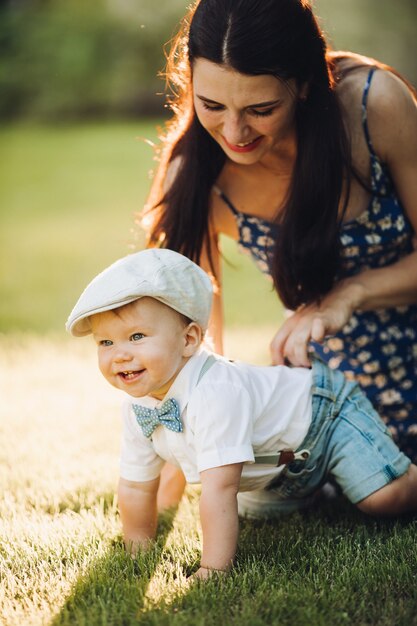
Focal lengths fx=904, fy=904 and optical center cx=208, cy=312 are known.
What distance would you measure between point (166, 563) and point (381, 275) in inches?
41.1

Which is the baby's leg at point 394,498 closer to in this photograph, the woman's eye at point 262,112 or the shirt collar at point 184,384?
the shirt collar at point 184,384

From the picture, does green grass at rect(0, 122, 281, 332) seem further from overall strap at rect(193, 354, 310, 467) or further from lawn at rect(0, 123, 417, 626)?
overall strap at rect(193, 354, 310, 467)

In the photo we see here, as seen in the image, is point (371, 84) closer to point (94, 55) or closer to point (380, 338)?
point (380, 338)

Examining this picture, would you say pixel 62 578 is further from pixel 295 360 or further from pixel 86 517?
pixel 295 360

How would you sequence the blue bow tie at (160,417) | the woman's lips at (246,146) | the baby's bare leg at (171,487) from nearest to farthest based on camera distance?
the blue bow tie at (160,417)
the woman's lips at (246,146)
the baby's bare leg at (171,487)

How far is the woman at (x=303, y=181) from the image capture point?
2.25 meters

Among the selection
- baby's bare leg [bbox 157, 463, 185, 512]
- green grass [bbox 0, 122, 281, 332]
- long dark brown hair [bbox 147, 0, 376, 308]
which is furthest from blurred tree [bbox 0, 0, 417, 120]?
baby's bare leg [bbox 157, 463, 185, 512]

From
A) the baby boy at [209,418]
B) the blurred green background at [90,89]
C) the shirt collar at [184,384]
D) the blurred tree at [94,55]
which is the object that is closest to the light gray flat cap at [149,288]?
the baby boy at [209,418]

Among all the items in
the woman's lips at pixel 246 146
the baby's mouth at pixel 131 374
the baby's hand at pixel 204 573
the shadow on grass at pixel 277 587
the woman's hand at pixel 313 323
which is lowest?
the shadow on grass at pixel 277 587

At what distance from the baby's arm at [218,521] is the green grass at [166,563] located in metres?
0.05

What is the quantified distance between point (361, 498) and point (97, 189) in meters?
9.64

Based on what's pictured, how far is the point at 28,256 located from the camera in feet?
24.6

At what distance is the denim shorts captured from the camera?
2.32m

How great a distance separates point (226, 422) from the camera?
81.4 inches
